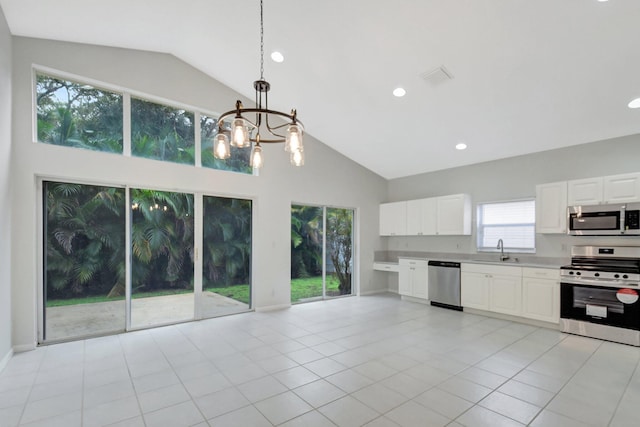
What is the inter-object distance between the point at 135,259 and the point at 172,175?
1292 mm

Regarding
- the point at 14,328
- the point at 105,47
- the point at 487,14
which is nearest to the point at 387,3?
the point at 487,14

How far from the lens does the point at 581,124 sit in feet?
13.8

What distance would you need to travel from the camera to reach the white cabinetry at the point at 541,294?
433cm

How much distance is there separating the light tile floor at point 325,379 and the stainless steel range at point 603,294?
19 cm

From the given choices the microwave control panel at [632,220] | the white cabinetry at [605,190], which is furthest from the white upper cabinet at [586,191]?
the microwave control panel at [632,220]

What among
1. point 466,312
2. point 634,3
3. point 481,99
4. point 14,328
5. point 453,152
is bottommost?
point 466,312

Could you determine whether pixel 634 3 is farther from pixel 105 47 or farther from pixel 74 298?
pixel 74 298

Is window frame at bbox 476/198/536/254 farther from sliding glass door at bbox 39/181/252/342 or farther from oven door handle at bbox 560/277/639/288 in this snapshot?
sliding glass door at bbox 39/181/252/342

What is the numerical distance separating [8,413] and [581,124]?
22.3 feet

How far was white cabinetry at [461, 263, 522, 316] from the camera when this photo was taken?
4719 mm

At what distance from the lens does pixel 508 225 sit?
5.39m

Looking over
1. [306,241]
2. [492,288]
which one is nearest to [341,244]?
[306,241]

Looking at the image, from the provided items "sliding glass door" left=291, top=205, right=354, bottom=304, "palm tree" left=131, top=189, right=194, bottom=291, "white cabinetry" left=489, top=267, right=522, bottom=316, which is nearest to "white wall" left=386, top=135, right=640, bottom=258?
"white cabinetry" left=489, top=267, right=522, bottom=316

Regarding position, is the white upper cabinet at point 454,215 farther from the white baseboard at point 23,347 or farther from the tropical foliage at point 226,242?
the white baseboard at point 23,347
